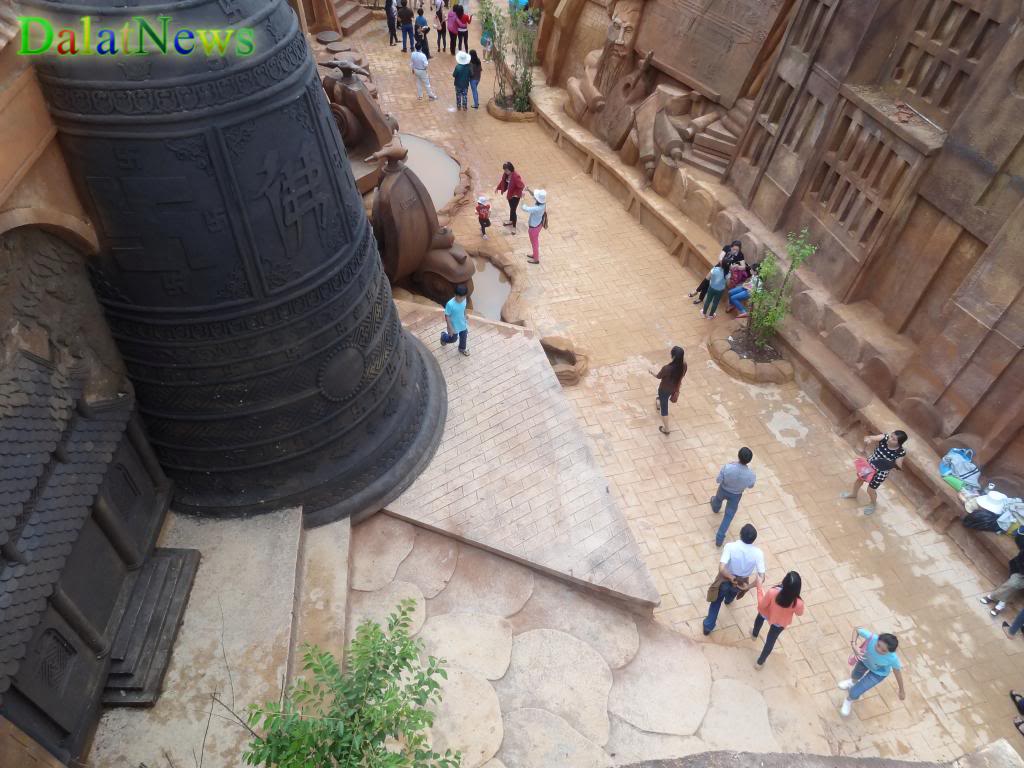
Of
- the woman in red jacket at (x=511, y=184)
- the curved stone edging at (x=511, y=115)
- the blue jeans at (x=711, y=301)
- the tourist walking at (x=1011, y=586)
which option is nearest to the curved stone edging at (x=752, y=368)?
the blue jeans at (x=711, y=301)

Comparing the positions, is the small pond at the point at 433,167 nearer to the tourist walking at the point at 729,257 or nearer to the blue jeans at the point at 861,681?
the tourist walking at the point at 729,257

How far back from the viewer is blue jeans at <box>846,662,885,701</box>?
211 inches

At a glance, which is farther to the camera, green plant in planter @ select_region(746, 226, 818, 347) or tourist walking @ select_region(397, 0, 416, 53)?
tourist walking @ select_region(397, 0, 416, 53)

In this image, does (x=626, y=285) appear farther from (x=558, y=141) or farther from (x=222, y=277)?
(x=222, y=277)

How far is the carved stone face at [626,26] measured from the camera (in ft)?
42.2

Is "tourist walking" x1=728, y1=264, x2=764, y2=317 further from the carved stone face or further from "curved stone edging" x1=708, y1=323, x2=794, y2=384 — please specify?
the carved stone face

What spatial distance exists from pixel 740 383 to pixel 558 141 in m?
7.92

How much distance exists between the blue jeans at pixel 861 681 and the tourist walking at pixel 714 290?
18.1 ft

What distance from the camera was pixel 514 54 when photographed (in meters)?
16.1

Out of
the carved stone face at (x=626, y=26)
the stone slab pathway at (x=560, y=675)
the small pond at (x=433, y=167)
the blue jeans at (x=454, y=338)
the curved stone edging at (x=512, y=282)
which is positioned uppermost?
the carved stone face at (x=626, y=26)

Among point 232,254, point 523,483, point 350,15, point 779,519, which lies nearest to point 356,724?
point 232,254

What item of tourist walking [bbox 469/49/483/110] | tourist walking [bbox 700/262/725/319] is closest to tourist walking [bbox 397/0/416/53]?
tourist walking [bbox 469/49/483/110]

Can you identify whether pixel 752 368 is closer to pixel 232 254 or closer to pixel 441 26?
pixel 232 254

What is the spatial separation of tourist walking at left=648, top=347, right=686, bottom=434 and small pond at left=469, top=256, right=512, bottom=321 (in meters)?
3.25
